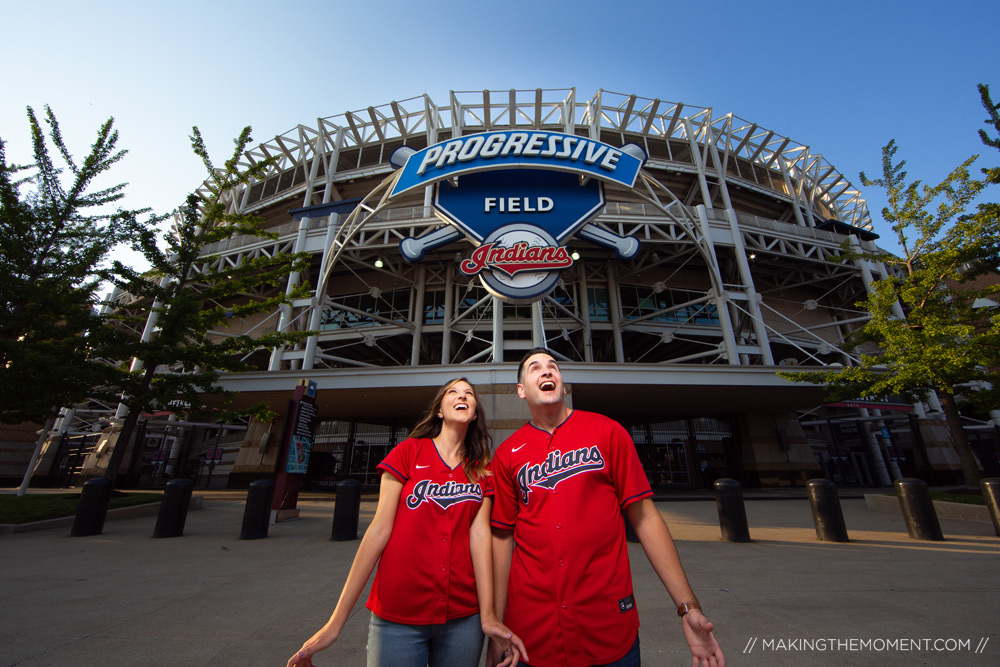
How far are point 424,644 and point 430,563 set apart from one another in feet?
1.05

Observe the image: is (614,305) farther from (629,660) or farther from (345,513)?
(629,660)

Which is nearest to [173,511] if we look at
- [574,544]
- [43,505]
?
[43,505]

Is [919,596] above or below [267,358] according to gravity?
below

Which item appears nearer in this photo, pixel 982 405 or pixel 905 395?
pixel 982 405

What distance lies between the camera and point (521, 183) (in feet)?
57.7

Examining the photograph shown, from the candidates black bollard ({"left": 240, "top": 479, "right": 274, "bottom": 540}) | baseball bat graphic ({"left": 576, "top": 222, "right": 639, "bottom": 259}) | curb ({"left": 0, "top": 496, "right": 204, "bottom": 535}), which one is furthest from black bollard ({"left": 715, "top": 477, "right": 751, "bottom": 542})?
curb ({"left": 0, "top": 496, "right": 204, "bottom": 535})

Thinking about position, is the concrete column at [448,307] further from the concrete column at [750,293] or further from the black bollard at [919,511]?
the black bollard at [919,511]

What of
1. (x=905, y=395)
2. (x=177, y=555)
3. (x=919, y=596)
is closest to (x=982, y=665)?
(x=919, y=596)

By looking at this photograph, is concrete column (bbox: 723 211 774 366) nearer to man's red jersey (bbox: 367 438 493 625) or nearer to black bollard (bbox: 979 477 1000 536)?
black bollard (bbox: 979 477 1000 536)

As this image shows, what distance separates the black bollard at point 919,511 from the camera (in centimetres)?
736

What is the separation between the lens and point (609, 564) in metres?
1.86

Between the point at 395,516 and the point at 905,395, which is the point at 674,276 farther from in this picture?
the point at 395,516

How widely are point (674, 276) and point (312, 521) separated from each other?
→ 2367cm

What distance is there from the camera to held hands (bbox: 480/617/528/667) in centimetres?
175
